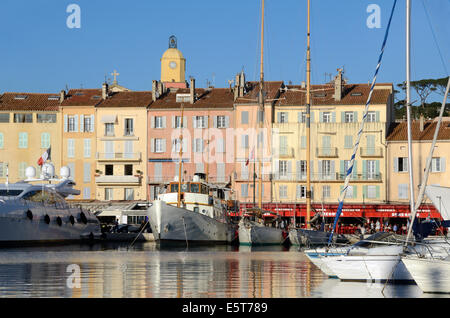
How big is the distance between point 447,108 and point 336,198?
39.6 metres

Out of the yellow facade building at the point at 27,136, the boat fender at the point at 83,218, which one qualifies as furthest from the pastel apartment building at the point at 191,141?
the boat fender at the point at 83,218

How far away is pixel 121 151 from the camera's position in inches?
3391

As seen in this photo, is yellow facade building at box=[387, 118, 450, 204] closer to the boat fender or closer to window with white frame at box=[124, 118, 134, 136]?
window with white frame at box=[124, 118, 134, 136]

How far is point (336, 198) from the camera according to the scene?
3191 inches

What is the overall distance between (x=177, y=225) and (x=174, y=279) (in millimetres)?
27742

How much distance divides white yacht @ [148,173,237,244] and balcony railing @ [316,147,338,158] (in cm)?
2264

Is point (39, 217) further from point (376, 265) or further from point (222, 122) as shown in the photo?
point (376, 265)

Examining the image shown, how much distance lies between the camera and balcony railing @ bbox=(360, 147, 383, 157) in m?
80.5

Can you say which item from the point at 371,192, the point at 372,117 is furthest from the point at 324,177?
the point at 372,117

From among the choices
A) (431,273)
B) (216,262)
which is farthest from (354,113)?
(431,273)

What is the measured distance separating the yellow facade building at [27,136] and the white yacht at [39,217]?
71.4 ft

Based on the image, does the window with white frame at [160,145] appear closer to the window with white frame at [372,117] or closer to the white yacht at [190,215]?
the window with white frame at [372,117]
